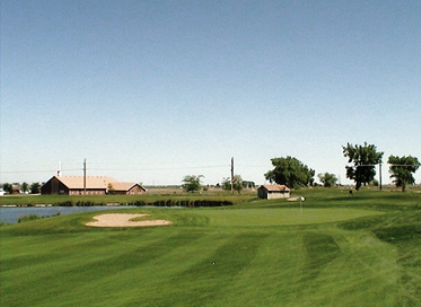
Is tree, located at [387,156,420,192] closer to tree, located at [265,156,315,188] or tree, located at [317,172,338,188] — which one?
tree, located at [265,156,315,188]

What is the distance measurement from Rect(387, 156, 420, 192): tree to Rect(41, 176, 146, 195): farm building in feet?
245

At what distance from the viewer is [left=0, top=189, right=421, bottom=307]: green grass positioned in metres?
10.7

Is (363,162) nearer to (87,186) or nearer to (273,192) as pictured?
(273,192)

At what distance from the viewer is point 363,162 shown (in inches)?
3994

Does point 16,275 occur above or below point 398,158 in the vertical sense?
below

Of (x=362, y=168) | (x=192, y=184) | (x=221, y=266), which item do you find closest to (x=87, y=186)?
(x=192, y=184)

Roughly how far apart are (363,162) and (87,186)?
76.0 meters

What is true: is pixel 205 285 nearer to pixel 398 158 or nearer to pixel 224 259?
pixel 224 259

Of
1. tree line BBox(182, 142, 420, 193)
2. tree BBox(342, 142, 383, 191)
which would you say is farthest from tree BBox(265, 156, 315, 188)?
tree BBox(342, 142, 383, 191)

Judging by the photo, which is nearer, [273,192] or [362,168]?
[273,192]

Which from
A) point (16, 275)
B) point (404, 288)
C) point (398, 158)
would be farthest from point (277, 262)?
point (398, 158)

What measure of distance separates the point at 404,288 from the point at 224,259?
6188 millimetres

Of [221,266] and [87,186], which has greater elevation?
[87,186]

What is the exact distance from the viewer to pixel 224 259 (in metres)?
15.2
